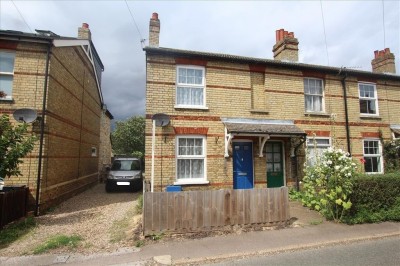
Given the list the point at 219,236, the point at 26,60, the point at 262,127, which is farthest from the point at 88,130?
the point at 219,236

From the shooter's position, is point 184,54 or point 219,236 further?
point 184,54

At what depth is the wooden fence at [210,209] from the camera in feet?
20.4

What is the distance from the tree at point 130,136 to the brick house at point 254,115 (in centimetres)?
2275

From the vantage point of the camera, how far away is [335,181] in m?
7.23

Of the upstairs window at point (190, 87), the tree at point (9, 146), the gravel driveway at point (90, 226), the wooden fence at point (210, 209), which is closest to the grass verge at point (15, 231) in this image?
the gravel driveway at point (90, 226)

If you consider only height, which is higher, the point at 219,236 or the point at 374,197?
the point at 374,197

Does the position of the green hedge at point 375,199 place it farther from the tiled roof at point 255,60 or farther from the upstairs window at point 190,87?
the upstairs window at point 190,87

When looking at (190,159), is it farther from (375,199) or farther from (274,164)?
(375,199)

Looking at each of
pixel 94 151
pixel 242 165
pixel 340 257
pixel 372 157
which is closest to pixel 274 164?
pixel 242 165

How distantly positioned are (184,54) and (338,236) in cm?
790

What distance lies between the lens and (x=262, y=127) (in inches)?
396

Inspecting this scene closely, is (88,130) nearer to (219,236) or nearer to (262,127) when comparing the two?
(262,127)

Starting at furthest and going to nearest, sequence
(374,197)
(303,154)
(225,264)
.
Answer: (303,154) < (374,197) < (225,264)

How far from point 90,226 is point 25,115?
14.3ft
